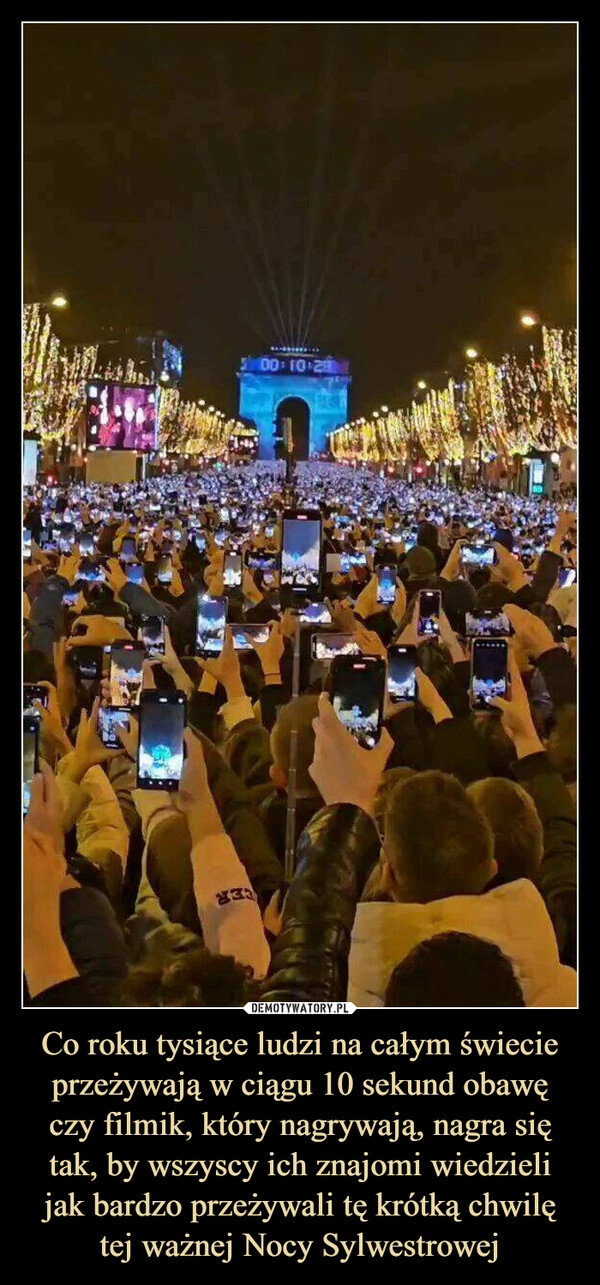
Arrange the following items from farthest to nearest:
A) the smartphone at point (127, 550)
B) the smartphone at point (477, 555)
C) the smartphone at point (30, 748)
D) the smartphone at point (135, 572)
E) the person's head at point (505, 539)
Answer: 1. the person's head at point (505, 539)
2. the smartphone at point (477, 555)
3. the smartphone at point (127, 550)
4. the smartphone at point (135, 572)
5. the smartphone at point (30, 748)

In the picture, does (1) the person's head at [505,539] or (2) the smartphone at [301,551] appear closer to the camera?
(2) the smartphone at [301,551]

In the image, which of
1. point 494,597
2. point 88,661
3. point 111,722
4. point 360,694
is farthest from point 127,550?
point 360,694

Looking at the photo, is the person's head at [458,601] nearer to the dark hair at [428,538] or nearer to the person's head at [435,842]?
the dark hair at [428,538]

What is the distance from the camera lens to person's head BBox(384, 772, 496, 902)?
Answer: 6.07 metres

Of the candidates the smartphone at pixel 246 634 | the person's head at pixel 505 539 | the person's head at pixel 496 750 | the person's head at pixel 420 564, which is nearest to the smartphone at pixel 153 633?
the smartphone at pixel 246 634

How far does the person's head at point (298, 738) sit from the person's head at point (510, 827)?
1677 mm

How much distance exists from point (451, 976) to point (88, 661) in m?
7.39

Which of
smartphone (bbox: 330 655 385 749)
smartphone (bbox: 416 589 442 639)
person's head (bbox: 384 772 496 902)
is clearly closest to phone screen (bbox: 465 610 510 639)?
smartphone (bbox: 416 589 442 639)

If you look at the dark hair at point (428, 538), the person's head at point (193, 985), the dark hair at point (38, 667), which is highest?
the dark hair at point (428, 538)

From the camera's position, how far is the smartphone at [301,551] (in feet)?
48.6

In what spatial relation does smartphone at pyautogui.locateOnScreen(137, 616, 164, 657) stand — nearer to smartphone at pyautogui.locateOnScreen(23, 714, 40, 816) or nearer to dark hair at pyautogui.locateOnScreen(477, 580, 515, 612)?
dark hair at pyautogui.locateOnScreen(477, 580, 515, 612)

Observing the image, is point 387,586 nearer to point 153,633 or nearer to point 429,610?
point 429,610
